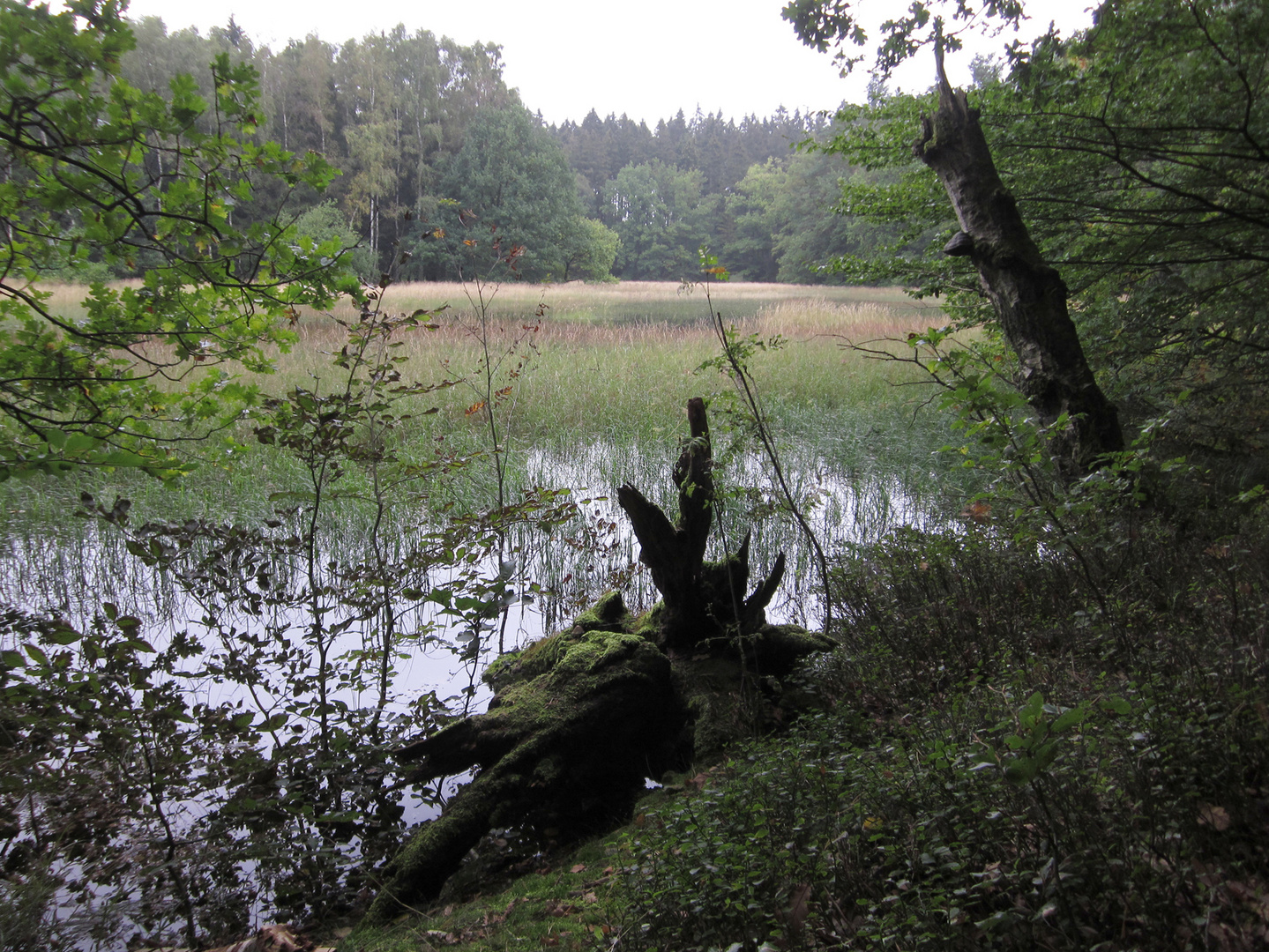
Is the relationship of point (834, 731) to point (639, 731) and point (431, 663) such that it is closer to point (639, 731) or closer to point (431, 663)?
point (639, 731)

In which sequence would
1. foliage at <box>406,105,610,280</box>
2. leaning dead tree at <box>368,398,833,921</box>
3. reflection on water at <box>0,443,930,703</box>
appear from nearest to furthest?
1. leaning dead tree at <box>368,398,833,921</box>
2. reflection on water at <box>0,443,930,703</box>
3. foliage at <box>406,105,610,280</box>

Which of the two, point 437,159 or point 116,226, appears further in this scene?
point 437,159

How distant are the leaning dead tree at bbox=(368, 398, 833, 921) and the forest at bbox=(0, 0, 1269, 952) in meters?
0.02

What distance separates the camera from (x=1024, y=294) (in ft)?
14.0

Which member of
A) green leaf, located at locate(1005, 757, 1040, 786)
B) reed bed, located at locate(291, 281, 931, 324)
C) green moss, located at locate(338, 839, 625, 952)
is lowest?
green moss, located at locate(338, 839, 625, 952)

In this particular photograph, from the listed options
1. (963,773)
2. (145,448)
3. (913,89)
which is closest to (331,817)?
(145,448)

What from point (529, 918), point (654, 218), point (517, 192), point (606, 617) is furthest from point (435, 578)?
point (654, 218)

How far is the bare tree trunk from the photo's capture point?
4.12m

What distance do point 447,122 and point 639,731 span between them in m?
38.6

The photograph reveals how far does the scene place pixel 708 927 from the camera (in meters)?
1.69

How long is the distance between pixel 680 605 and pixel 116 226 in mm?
3039

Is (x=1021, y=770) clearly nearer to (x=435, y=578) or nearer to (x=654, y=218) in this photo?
(x=435, y=578)

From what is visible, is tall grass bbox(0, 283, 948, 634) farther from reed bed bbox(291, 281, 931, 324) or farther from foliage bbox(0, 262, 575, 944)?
reed bed bbox(291, 281, 931, 324)

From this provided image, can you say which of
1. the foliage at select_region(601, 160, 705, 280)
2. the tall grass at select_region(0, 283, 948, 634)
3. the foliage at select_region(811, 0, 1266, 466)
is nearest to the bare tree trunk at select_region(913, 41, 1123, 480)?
the foliage at select_region(811, 0, 1266, 466)
